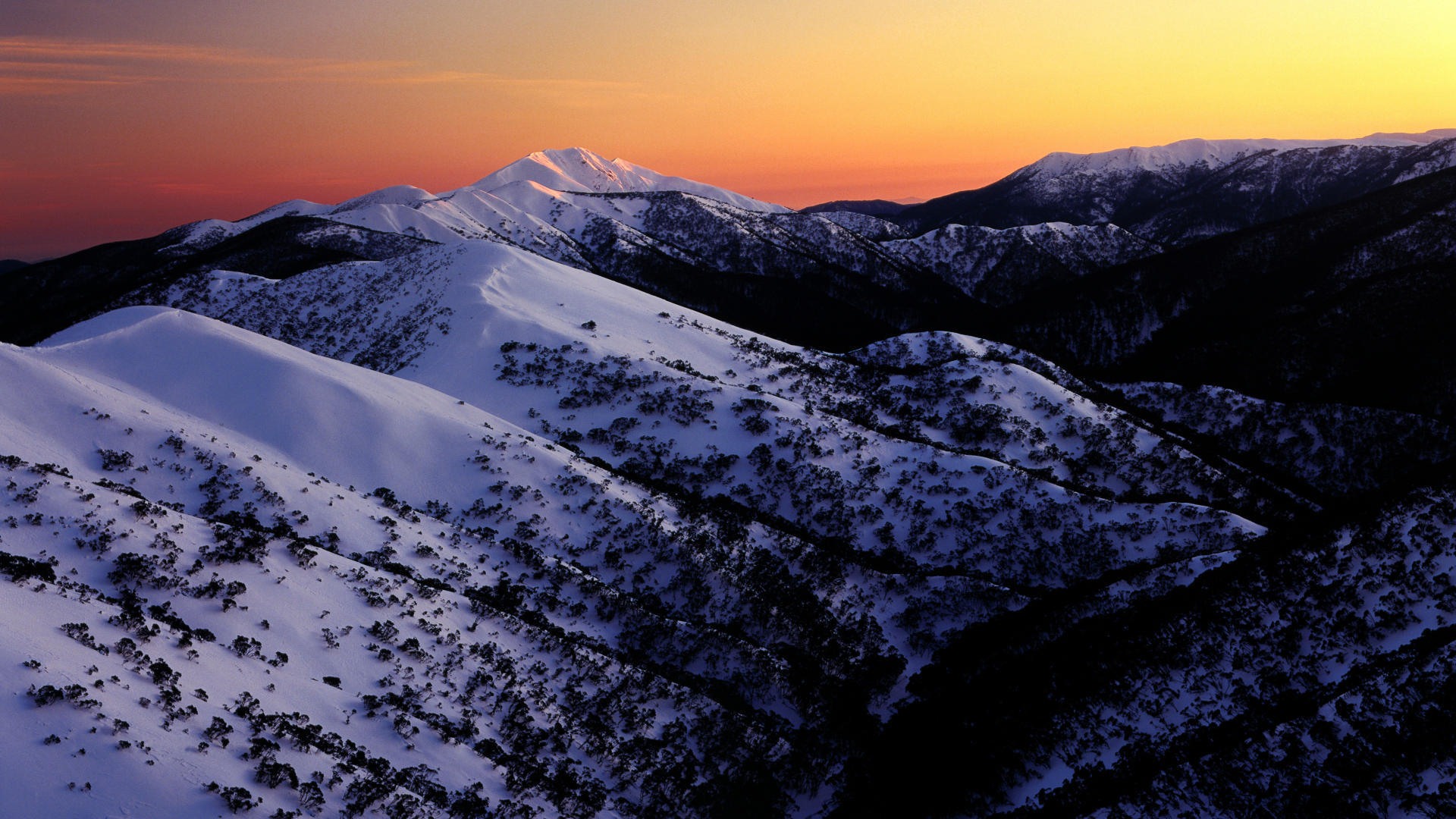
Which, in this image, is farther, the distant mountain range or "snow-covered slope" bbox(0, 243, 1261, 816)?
the distant mountain range

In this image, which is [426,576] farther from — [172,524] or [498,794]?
[498,794]

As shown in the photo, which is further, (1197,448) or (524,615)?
(1197,448)

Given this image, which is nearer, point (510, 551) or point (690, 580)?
point (510, 551)

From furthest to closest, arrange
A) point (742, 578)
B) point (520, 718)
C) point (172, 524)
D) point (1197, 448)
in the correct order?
point (1197, 448) → point (742, 578) → point (172, 524) → point (520, 718)

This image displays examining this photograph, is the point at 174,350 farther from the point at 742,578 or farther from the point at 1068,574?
the point at 1068,574

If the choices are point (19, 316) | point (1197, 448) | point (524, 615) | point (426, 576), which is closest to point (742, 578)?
point (524, 615)

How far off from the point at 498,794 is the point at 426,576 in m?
14.1

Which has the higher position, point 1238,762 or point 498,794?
point 1238,762

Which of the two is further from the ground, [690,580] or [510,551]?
[510,551]

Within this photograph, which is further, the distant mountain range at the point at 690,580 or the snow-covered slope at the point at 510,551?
the distant mountain range at the point at 690,580

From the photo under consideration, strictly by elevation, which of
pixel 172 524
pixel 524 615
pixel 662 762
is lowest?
pixel 662 762

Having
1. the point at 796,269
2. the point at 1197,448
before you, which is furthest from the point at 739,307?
the point at 1197,448

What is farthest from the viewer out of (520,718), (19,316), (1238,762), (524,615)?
(19,316)

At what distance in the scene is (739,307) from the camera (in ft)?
552
